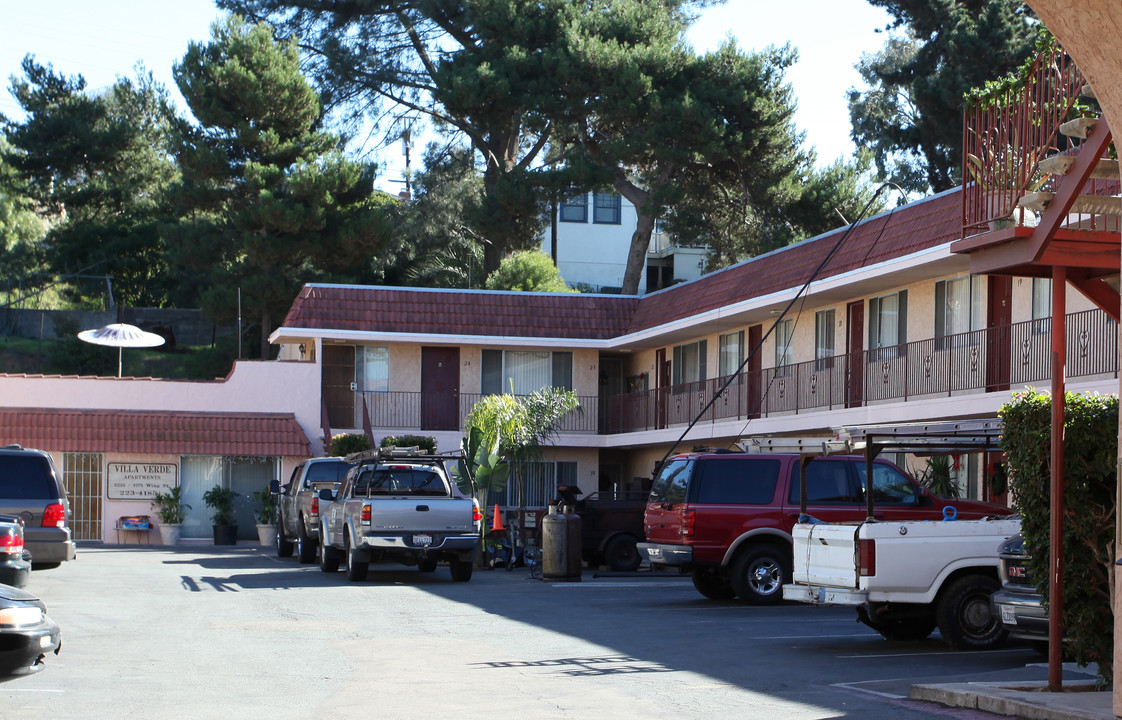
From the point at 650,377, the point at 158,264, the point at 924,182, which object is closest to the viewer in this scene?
the point at 650,377

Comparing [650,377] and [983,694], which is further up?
[650,377]

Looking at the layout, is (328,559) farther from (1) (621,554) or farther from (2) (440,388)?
(2) (440,388)

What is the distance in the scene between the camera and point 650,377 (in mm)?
38781

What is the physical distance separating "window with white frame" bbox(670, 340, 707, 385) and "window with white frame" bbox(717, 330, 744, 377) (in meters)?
1.04

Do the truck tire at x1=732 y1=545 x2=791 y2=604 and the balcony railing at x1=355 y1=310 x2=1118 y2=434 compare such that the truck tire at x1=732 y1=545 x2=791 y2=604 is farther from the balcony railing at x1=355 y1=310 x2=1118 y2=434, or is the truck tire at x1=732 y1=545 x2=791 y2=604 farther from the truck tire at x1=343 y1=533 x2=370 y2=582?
the truck tire at x1=343 y1=533 x2=370 y2=582

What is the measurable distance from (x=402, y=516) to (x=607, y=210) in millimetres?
41026

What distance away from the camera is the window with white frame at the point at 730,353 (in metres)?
33.4

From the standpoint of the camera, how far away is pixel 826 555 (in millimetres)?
14383

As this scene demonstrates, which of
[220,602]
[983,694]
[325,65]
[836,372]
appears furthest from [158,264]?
[983,694]

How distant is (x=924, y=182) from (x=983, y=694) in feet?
126

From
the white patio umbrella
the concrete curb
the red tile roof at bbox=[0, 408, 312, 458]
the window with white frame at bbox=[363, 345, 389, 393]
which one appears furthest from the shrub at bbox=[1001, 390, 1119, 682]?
the white patio umbrella

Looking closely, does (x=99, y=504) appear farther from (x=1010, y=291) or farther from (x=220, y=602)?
(x=1010, y=291)

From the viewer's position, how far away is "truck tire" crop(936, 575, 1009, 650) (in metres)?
14.4

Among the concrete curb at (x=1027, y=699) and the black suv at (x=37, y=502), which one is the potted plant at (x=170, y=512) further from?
the concrete curb at (x=1027, y=699)
